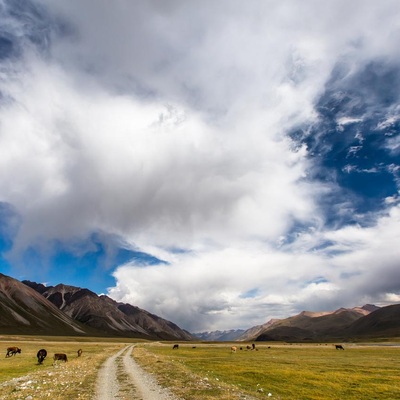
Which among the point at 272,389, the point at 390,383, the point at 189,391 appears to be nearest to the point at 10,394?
the point at 189,391

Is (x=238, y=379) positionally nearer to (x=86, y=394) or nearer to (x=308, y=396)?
(x=308, y=396)

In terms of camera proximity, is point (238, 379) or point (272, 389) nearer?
point (272, 389)

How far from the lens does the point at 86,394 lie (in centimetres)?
2175

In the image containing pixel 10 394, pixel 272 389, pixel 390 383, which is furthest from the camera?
pixel 390 383

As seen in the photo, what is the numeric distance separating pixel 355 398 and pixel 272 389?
6.75 metres

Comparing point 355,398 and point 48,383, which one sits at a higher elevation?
point 48,383

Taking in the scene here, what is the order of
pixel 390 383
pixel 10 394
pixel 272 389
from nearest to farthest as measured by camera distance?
pixel 10 394 < pixel 272 389 < pixel 390 383

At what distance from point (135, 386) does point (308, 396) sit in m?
14.1

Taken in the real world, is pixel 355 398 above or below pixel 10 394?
below

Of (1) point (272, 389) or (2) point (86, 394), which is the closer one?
(2) point (86, 394)

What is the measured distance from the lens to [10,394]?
2173 centimetres

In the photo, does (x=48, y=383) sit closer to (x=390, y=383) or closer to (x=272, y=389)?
(x=272, y=389)

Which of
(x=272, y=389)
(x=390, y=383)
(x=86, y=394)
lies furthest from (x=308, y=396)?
(x=86, y=394)

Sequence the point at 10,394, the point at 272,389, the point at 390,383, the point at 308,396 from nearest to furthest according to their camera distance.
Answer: the point at 10,394, the point at 308,396, the point at 272,389, the point at 390,383
